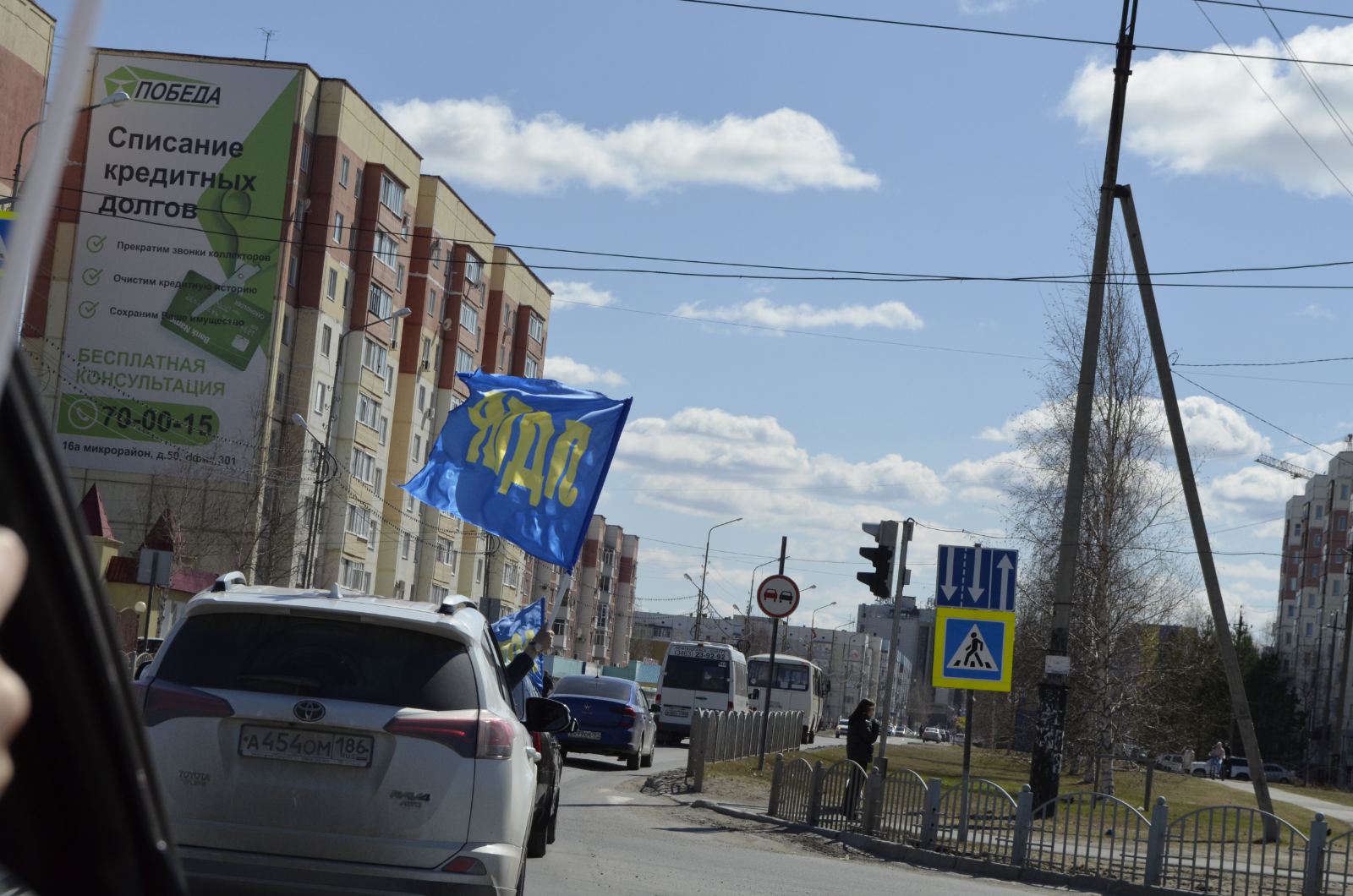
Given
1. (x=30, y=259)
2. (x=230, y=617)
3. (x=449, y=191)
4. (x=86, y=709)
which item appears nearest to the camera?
(x=30, y=259)

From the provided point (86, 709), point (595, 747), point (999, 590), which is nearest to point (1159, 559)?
point (595, 747)

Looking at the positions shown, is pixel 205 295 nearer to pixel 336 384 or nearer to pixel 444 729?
pixel 336 384

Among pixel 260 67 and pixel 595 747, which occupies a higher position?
pixel 260 67

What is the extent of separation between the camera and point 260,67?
62.7 m

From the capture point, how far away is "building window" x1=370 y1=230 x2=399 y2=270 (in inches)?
2638

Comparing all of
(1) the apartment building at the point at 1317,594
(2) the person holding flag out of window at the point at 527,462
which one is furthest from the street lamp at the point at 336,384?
(1) the apartment building at the point at 1317,594

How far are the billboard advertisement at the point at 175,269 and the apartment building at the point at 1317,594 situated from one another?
70.7 meters

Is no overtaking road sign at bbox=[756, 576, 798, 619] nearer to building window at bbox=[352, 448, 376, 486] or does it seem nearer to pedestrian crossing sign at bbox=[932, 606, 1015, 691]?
pedestrian crossing sign at bbox=[932, 606, 1015, 691]

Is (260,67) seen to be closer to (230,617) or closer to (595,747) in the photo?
(595,747)

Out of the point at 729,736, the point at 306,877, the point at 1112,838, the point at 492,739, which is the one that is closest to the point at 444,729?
the point at 492,739

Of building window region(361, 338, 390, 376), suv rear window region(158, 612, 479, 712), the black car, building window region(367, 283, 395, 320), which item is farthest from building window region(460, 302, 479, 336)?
suv rear window region(158, 612, 479, 712)

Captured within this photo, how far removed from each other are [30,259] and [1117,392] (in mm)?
42621

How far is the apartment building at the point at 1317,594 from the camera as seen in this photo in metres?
110

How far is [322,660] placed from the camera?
691 cm
